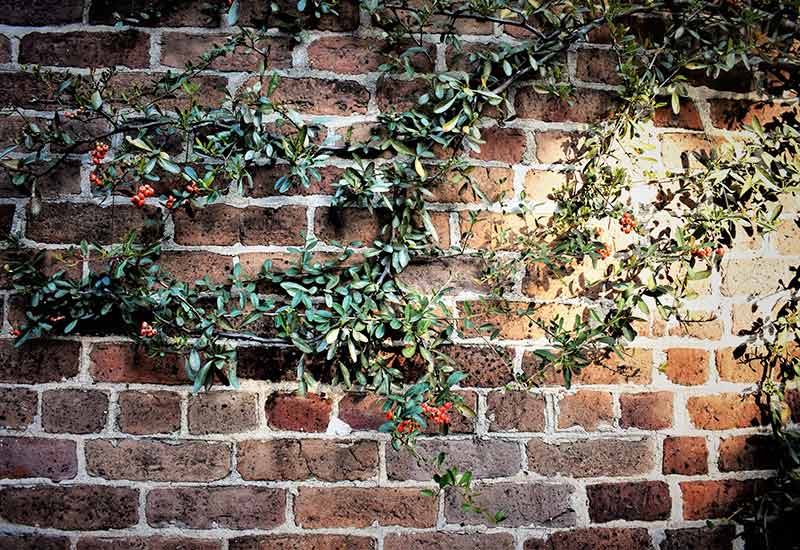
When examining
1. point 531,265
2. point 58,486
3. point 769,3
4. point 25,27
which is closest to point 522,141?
point 531,265

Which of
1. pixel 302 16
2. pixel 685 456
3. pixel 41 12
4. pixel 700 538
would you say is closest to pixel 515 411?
pixel 685 456

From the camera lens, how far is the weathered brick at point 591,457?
1370mm

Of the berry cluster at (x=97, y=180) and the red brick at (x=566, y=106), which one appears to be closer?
the berry cluster at (x=97, y=180)

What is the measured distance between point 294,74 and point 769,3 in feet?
3.46

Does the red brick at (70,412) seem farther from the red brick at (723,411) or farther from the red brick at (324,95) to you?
the red brick at (723,411)

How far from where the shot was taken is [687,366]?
1409 mm

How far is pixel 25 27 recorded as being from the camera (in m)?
1.33

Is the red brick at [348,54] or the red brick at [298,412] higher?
the red brick at [348,54]

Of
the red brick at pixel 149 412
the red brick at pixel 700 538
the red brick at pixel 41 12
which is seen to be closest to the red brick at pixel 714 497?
the red brick at pixel 700 538

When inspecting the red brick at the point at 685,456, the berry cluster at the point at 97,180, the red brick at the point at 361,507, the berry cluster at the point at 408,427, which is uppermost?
the berry cluster at the point at 97,180

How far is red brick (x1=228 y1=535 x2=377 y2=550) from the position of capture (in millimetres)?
1325

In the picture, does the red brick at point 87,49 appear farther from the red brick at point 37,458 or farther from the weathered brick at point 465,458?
the weathered brick at point 465,458

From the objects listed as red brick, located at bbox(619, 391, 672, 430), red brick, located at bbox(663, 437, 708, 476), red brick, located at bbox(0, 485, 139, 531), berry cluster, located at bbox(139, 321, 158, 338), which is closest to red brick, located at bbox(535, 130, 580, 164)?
red brick, located at bbox(619, 391, 672, 430)

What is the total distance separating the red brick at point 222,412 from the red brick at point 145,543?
0.22 metres
